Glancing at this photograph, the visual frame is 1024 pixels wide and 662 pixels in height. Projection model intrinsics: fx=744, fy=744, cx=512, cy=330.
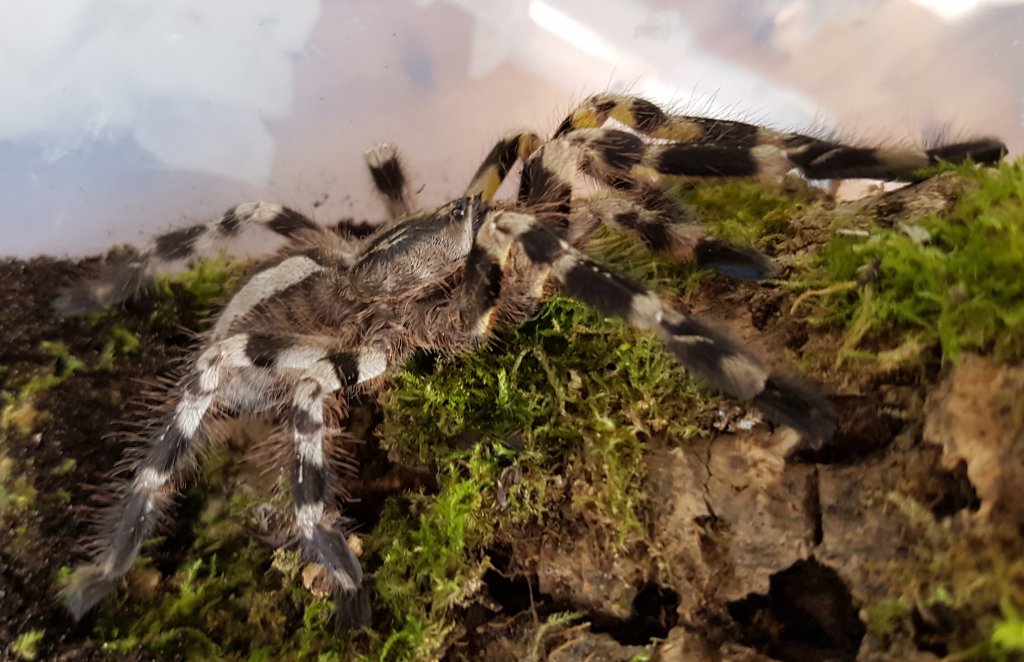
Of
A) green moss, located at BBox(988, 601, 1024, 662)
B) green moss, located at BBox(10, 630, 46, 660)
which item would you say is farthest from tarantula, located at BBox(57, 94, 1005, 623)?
green moss, located at BBox(988, 601, 1024, 662)

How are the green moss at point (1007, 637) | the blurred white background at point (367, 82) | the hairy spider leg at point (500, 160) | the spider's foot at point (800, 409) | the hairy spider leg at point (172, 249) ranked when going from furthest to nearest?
the blurred white background at point (367, 82) < the hairy spider leg at point (500, 160) < the hairy spider leg at point (172, 249) < the spider's foot at point (800, 409) < the green moss at point (1007, 637)

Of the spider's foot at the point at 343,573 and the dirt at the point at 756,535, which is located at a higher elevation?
the dirt at the point at 756,535

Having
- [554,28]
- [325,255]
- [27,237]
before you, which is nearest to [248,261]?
[325,255]

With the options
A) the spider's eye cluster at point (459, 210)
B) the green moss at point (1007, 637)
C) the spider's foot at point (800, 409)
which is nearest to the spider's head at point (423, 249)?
the spider's eye cluster at point (459, 210)

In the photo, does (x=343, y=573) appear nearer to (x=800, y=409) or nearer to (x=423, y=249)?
(x=423, y=249)

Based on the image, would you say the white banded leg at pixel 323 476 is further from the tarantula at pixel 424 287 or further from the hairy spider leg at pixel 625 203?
the hairy spider leg at pixel 625 203

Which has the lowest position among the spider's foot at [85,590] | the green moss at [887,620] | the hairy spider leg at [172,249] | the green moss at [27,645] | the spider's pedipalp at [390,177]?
the green moss at [27,645]
